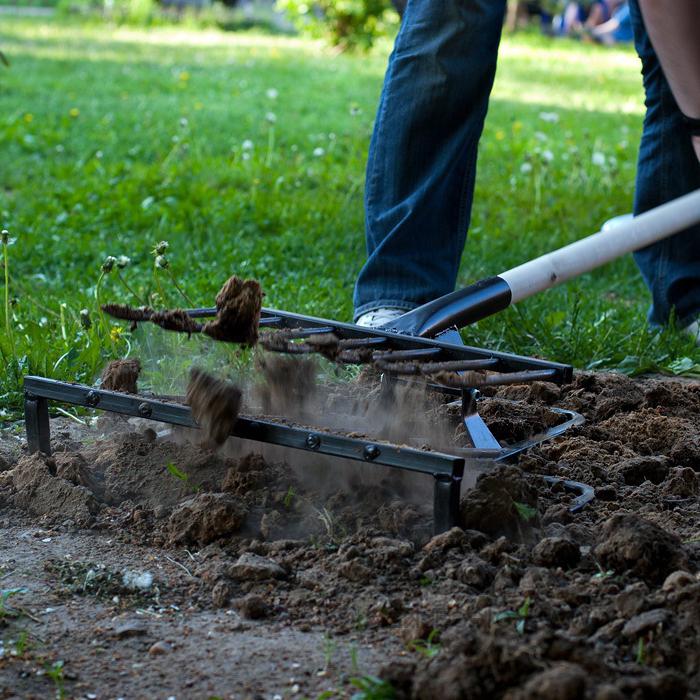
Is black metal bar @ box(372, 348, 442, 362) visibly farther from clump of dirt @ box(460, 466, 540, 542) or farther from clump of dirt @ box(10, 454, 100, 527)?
clump of dirt @ box(10, 454, 100, 527)

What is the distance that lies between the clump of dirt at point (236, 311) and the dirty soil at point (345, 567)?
25 cm

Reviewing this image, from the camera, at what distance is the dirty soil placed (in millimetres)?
1538

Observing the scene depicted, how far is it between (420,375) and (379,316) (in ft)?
3.30

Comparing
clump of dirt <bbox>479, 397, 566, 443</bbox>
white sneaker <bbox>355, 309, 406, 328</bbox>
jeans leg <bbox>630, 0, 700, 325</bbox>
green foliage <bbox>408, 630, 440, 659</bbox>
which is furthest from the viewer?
jeans leg <bbox>630, 0, 700, 325</bbox>

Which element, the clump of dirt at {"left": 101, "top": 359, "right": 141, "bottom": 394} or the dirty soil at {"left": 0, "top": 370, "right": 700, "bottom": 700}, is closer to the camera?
the dirty soil at {"left": 0, "top": 370, "right": 700, "bottom": 700}

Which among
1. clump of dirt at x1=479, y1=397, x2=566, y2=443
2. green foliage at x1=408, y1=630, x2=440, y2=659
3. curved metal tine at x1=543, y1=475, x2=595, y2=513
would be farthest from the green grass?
green foliage at x1=408, y1=630, x2=440, y2=659

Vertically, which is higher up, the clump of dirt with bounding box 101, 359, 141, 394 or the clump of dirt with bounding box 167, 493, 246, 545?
the clump of dirt with bounding box 101, 359, 141, 394

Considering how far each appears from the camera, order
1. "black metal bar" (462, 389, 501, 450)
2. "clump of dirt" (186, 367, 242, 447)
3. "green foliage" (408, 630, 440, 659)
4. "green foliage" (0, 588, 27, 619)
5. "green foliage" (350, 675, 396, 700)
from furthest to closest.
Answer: "black metal bar" (462, 389, 501, 450)
"clump of dirt" (186, 367, 242, 447)
"green foliage" (0, 588, 27, 619)
"green foliage" (408, 630, 440, 659)
"green foliage" (350, 675, 396, 700)

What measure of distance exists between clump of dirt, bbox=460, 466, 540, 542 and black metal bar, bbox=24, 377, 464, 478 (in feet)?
0.36

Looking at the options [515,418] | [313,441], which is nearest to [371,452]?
[313,441]

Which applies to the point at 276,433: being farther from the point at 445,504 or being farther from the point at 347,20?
the point at 347,20

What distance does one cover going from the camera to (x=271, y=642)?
1.66 metres

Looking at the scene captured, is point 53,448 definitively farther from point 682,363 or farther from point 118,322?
point 682,363

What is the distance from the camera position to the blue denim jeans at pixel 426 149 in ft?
9.87
